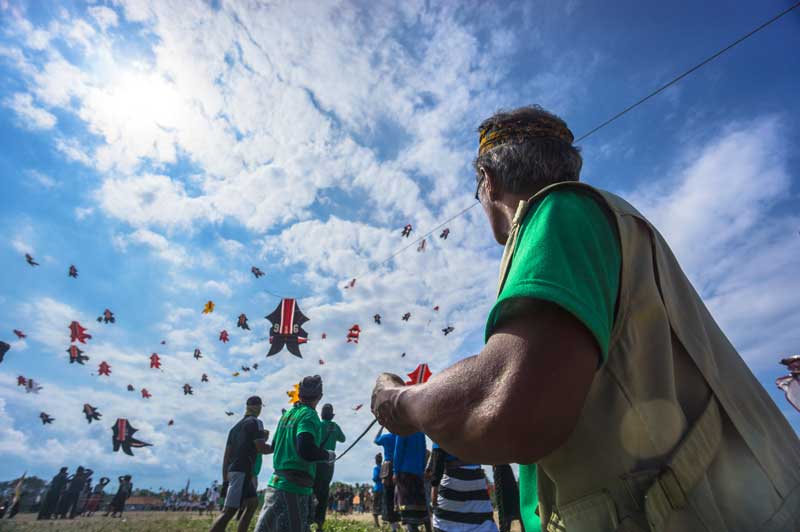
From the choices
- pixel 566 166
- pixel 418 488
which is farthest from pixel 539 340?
pixel 418 488

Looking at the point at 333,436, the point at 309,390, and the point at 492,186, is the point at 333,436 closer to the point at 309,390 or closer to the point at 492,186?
the point at 309,390

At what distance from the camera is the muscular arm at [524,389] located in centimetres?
80

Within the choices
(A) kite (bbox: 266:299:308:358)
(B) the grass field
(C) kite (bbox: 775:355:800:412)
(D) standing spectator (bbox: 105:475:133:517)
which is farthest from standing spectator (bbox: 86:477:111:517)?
(C) kite (bbox: 775:355:800:412)

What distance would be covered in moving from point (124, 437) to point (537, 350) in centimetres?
1817

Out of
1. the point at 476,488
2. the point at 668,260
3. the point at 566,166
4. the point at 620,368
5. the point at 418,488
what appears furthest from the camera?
the point at 418,488

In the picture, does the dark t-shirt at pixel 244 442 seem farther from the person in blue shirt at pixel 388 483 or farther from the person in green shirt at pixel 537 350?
the person in green shirt at pixel 537 350

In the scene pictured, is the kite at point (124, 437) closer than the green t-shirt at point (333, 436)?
No

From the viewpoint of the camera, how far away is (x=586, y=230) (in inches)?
37.1

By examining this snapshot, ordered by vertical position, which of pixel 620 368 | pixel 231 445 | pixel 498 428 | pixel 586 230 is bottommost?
pixel 498 428

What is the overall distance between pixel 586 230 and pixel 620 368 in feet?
1.01

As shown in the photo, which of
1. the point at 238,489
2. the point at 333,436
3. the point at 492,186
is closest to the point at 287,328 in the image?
the point at 333,436

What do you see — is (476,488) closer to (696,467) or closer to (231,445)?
(231,445)

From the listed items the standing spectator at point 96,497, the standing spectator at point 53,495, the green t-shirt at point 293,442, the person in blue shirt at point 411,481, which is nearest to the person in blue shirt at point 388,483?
the person in blue shirt at point 411,481

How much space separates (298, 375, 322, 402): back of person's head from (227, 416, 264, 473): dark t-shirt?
5.44 ft
